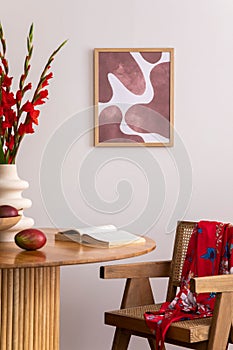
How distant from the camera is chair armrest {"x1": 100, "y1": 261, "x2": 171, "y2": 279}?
130 inches

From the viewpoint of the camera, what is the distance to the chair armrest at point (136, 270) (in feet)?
10.9

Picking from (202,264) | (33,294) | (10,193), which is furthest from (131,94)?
(33,294)

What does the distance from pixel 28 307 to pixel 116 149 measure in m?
1.45

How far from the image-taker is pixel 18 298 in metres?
2.80

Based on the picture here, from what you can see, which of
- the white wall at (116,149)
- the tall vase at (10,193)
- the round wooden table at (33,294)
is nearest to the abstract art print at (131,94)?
the white wall at (116,149)

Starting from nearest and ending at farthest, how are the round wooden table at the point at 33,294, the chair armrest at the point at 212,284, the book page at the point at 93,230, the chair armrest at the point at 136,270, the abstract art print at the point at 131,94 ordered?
the round wooden table at the point at 33,294 < the chair armrest at the point at 212,284 < the book page at the point at 93,230 < the chair armrest at the point at 136,270 < the abstract art print at the point at 131,94

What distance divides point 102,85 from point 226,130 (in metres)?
0.72

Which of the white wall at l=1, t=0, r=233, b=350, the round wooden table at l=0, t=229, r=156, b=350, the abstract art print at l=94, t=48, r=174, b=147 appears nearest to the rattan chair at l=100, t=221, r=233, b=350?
the round wooden table at l=0, t=229, r=156, b=350

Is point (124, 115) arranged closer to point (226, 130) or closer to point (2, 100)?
point (226, 130)

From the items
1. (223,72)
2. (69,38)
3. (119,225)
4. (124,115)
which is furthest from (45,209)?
(223,72)

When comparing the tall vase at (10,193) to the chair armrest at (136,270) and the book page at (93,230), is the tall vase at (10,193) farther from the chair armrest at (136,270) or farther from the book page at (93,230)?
the chair armrest at (136,270)

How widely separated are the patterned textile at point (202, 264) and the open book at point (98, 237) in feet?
1.19

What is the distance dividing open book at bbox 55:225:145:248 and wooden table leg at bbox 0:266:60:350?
0.21 meters

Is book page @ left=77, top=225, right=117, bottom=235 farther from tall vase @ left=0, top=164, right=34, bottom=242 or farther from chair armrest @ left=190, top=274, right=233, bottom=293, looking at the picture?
chair armrest @ left=190, top=274, right=233, bottom=293
